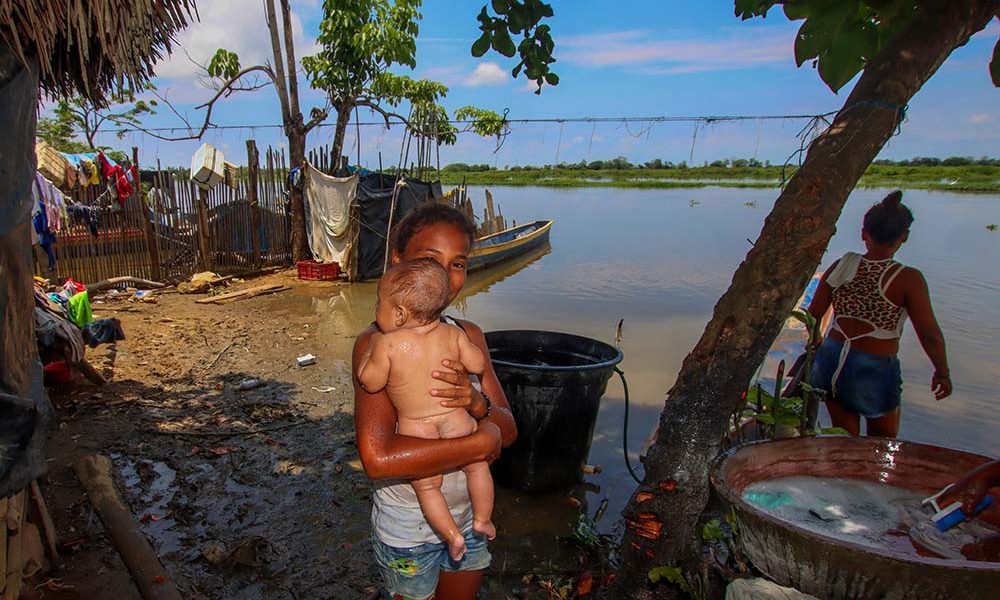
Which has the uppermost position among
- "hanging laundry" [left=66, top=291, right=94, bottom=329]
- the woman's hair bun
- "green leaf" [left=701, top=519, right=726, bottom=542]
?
the woman's hair bun

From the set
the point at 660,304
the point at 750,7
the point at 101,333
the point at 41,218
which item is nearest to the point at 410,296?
the point at 750,7

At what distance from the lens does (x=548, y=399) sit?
373cm

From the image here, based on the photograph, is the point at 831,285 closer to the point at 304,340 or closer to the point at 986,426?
the point at 986,426

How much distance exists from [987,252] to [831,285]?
18298mm

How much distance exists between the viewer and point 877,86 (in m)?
1.93

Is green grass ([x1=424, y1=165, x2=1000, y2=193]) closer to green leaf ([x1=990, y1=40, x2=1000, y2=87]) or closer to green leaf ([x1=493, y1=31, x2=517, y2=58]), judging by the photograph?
green leaf ([x1=493, y1=31, x2=517, y2=58])

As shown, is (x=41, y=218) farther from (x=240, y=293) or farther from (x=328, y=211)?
(x=328, y=211)

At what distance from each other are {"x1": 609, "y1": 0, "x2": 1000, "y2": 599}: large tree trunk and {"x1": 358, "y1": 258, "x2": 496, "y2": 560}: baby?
81 cm

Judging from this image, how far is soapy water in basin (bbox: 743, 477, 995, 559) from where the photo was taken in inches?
69.7

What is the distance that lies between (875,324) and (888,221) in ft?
1.85

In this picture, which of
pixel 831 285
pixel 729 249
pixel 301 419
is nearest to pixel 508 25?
pixel 831 285

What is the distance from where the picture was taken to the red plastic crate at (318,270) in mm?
11672

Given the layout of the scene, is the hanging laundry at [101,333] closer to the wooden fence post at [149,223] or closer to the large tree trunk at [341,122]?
the wooden fence post at [149,223]

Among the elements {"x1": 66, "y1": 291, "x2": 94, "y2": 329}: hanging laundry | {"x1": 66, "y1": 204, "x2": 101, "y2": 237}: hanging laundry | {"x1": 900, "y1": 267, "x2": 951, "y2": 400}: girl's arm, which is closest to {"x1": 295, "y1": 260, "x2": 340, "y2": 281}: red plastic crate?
{"x1": 66, "y1": 204, "x2": 101, "y2": 237}: hanging laundry
